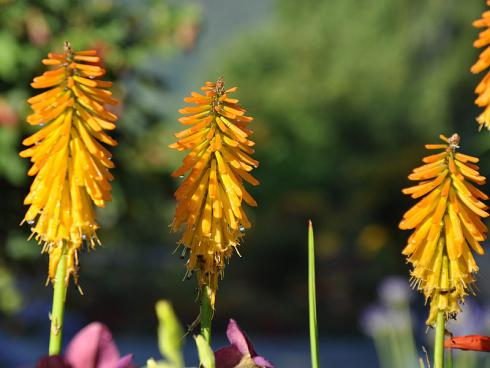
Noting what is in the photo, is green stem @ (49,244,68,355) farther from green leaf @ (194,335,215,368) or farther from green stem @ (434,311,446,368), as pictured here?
green stem @ (434,311,446,368)

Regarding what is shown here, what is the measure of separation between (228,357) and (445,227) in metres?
0.38

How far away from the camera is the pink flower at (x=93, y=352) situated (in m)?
1.19

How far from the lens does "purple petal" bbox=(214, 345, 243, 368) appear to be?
4.45ft

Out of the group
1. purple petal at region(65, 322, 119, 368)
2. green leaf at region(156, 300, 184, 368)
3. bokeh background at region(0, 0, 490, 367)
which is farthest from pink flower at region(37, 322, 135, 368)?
bokeh background at region(0, 0, 490, 367)

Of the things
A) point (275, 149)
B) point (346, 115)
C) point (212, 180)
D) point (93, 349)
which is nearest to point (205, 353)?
point (93, 349)

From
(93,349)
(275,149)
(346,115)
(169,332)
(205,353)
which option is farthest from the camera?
(346,115)

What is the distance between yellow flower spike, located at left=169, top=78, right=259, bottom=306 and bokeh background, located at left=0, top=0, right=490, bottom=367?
2.43 feet

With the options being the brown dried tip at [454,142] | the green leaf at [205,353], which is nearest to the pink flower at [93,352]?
the green leaf at [205,353]

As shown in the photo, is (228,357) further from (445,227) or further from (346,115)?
(346,115)

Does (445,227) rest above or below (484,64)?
below

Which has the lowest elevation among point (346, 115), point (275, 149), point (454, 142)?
point (454, 142)

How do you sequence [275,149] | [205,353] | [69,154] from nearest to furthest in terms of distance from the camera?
[205,353] → [69,154] → [275,149]

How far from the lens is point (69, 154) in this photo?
1.30m

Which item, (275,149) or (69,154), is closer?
(69,154)
